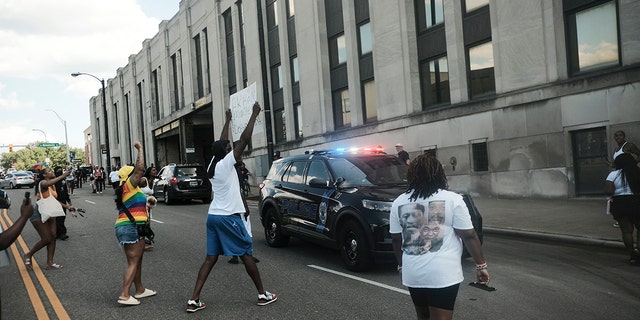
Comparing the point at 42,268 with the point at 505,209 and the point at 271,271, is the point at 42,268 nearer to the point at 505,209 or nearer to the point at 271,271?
the point at 271,271

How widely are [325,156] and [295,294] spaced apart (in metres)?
2.95

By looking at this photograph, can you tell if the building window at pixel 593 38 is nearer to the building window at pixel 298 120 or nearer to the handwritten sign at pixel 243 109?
the building window at pixel 298 120

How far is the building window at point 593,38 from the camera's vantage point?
13.6 meters

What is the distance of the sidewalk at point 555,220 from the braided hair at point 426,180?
6.38 meters

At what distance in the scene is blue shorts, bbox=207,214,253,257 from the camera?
222 inches

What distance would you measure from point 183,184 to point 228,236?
15715 mm

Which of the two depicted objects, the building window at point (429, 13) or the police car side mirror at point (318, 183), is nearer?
the police car side mirror at point (318, 183)

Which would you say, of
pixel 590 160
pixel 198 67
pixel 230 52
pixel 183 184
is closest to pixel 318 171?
pixel 590 160

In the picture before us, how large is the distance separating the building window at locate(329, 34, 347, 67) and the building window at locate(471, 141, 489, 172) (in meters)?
9.09

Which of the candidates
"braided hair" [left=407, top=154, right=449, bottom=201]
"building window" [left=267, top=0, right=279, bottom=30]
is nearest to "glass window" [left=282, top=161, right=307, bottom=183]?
"braided hair" [left=407, top=154, right=449, bottom=201]

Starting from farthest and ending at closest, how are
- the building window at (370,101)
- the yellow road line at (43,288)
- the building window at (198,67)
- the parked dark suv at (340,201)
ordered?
the building window at (198,67), the building window at (370,101), the parked dark suv at (340,201), the yellow road line at (43,288)

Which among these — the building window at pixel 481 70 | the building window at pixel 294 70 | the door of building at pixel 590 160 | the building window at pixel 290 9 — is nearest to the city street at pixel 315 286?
the door of building at pixel 590 160

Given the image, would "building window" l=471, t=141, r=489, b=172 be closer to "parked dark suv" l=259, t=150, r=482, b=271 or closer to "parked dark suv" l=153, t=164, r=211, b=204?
"parked dark suv" l=259, t=150, r=482, b=271

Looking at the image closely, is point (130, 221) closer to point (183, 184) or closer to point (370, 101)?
point (183, 184)
